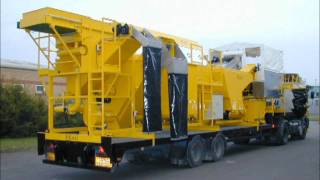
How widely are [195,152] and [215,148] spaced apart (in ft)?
4.20

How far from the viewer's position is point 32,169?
41.6ft

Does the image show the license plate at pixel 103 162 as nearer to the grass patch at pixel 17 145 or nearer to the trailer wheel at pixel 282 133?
the grass patch at pixel 17 145

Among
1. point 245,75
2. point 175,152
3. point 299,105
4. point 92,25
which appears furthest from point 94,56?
point 299,105

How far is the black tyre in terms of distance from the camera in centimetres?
1364

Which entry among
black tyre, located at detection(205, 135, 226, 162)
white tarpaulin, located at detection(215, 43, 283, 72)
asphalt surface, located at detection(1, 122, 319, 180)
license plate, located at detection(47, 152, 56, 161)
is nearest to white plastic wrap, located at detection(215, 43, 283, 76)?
white tarpaulin, located at detection(215, 43, 283, 72)

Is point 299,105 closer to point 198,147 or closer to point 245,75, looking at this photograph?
point 245,75

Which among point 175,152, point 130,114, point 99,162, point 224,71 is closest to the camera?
point 99,162

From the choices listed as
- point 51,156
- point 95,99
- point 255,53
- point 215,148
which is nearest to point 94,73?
point 95,99

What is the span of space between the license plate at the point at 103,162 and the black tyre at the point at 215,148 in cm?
448

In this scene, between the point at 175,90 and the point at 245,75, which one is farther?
the point at 245,75

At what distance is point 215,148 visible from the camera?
13953 mm

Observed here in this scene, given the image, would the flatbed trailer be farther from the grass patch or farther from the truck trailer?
the grass patch

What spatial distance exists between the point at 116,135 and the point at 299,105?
13.3 m

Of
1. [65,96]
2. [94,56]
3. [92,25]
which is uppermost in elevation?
[92,25]
